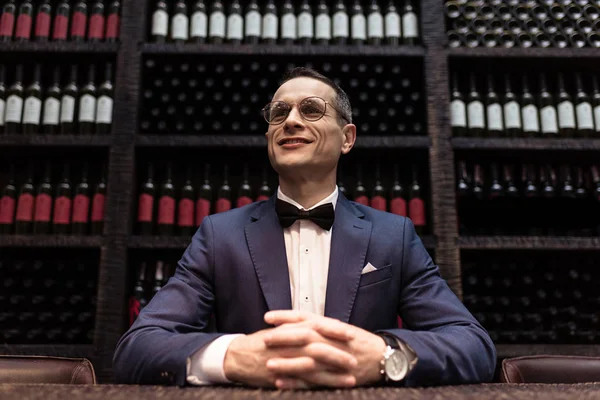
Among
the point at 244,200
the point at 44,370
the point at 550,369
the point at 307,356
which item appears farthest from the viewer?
the point at 244,200

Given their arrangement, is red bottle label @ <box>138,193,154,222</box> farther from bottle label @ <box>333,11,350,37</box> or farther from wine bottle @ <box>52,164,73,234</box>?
bottle label @ <box>333,11,350,37</box>

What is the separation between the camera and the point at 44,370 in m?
1.13

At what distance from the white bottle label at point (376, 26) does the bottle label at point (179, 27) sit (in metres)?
0.84

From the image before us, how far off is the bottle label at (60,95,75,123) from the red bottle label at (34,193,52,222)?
342 millimetres

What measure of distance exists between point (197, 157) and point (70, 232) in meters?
0.63

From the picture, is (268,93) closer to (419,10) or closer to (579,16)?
(419,10)

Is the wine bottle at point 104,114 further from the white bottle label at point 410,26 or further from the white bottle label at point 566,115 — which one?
the white bottle label at point 566,115

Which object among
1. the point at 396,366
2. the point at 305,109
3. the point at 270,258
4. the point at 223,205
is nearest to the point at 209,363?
the point at 396,366

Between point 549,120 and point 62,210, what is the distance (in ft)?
7.06

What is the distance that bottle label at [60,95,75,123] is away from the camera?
7.20ft

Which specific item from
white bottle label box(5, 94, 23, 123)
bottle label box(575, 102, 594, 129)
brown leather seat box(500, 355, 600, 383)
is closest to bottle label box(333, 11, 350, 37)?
bottle label box(575, 102, 594, 129)

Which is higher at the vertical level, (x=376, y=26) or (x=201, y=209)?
(x=376, y=26)

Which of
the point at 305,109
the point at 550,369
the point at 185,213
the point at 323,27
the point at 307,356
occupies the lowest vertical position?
the point at 550,369

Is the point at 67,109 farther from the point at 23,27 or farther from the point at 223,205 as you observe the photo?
the point at 223,205
